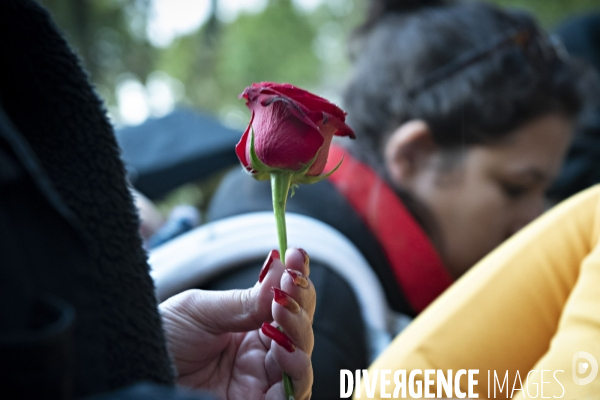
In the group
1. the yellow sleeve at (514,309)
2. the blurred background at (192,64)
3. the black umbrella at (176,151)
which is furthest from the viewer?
the black umbrella at (176,151)

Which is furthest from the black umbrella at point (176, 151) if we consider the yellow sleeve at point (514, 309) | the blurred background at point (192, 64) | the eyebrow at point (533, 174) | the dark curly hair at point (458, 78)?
the yellow sleeve at point (514, 309)

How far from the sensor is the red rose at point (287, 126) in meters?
0.22

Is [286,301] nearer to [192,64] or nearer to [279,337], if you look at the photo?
[279,337]

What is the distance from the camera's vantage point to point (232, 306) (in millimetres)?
256

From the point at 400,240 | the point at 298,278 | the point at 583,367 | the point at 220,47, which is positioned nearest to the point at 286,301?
the point at 298,278

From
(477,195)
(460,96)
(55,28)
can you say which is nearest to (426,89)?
(460,96)

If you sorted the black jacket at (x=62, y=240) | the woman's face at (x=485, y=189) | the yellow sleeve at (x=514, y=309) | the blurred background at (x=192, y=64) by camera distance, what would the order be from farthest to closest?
1. the blurred background at (x=192, y=64)
2. the woman's face at (x=485, y=189)
3. the yellow sleeve at (x=514, y=309)
4. the black jacket at (x=62, y=240)

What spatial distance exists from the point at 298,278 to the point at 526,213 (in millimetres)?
517

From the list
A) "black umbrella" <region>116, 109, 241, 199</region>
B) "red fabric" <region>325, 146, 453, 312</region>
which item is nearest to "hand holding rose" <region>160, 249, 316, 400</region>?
"red fabric" <region>325, 146, 453, 312</region>

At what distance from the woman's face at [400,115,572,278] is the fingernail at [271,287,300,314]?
46 centimetres

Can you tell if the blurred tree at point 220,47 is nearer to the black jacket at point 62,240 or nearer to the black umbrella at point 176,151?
the black umbrella at point 176,151

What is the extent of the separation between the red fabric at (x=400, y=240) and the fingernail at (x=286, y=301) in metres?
0.42

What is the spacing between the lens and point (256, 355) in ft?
0.87

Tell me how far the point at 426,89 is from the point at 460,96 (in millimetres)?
43
